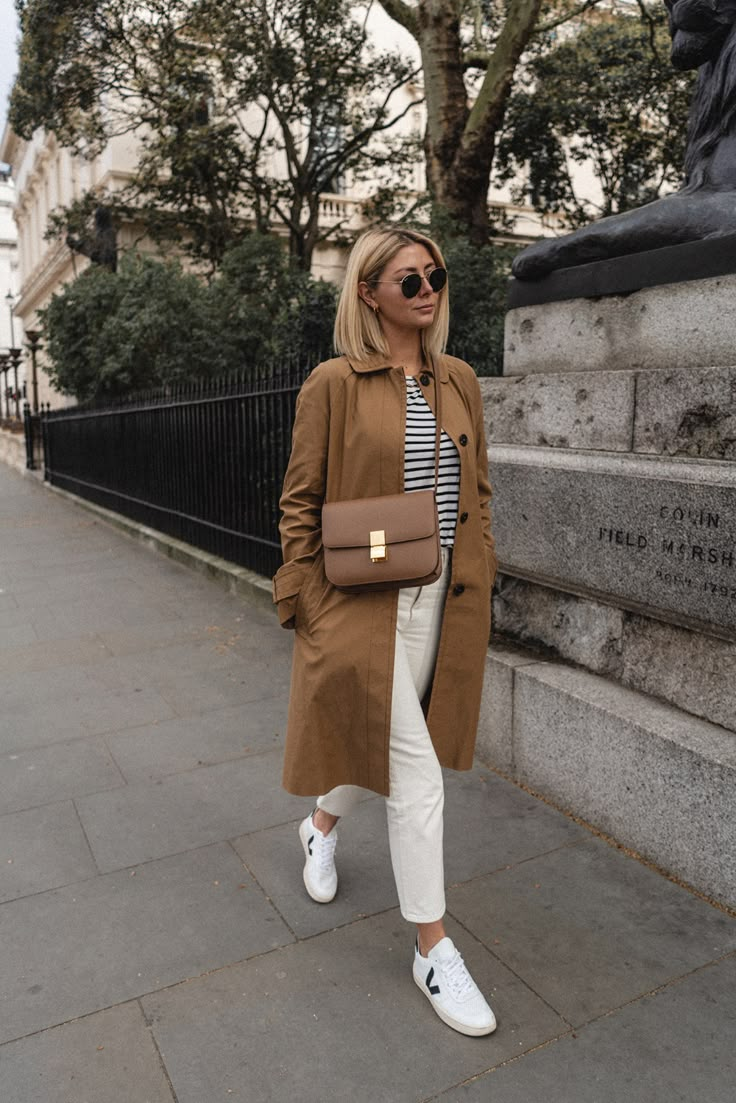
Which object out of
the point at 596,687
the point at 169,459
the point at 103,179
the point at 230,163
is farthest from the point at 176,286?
the point at 103,179

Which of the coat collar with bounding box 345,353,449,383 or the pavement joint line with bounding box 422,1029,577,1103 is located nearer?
the pavement joint line with bounding box 422,1029,577,1103

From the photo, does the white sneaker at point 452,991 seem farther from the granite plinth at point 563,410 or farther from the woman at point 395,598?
the granite plinth at point 563,410

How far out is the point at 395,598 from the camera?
93.6 inches

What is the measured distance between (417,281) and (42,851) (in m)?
2.40

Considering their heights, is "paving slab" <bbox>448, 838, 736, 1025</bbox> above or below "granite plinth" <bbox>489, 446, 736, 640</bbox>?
below

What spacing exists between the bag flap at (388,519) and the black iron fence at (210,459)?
13.1 feet

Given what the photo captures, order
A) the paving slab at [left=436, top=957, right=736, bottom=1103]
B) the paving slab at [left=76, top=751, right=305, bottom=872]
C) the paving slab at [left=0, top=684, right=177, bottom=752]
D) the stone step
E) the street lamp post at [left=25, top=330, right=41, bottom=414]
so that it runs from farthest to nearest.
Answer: the street lamp post at [left=25, top=330, right=41, bottom=414]
the paving slab at [left=0, top=684, right=177, bottom=752]
the paving slab at [left=76, top=751, right=305, bottom=872]
the stone step
the paving slab at [left=436, top=957, right=736, bottom=1103]

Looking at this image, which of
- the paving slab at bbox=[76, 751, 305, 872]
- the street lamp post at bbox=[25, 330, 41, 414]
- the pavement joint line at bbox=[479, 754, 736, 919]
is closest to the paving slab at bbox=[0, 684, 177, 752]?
the paving slab at bbox=[76, 751, 305, 872]

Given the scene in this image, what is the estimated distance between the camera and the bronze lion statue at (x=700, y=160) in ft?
10.6

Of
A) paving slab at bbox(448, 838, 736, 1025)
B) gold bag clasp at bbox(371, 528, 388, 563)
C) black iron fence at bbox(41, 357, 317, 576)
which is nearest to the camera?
gold bag clasp at bbox(371, 528, 388, 563)

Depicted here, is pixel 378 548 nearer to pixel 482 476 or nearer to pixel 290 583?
pixel 290 583

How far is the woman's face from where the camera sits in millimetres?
2357

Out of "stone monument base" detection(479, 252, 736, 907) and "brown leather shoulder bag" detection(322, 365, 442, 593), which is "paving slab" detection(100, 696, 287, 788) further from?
"brown leather shoulder bag" detection(322, 365, 442, 593)

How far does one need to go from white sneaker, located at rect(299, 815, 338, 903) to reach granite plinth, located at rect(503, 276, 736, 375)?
81.2 inches
